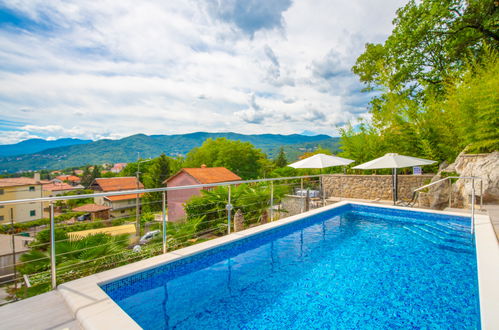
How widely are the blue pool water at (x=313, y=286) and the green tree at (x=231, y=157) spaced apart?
4564 cm

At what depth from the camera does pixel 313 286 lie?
10.9ft

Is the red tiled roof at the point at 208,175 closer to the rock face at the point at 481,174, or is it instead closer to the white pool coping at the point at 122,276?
the rock face at the point at 481,174

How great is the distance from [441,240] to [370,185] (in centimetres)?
477

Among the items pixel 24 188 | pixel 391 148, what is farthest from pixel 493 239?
pixel 24 188

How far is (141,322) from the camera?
255cm

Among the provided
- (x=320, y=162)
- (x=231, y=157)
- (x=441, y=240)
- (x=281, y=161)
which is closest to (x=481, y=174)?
(x=441, y=240)

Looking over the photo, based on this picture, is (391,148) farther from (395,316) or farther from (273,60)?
(395,316)

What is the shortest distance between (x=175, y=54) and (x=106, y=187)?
5549 centimetres

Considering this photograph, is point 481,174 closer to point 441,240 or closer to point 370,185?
point 441,240

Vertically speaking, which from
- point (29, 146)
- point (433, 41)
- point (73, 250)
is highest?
point (29, 146)

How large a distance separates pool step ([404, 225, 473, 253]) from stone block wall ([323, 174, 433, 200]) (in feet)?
11.2

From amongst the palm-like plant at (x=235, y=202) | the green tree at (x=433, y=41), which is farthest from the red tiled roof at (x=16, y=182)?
the green tree at (x=433, y=41)

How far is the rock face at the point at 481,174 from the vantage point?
614 centimetres

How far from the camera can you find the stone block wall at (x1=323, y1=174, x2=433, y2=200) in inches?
354
